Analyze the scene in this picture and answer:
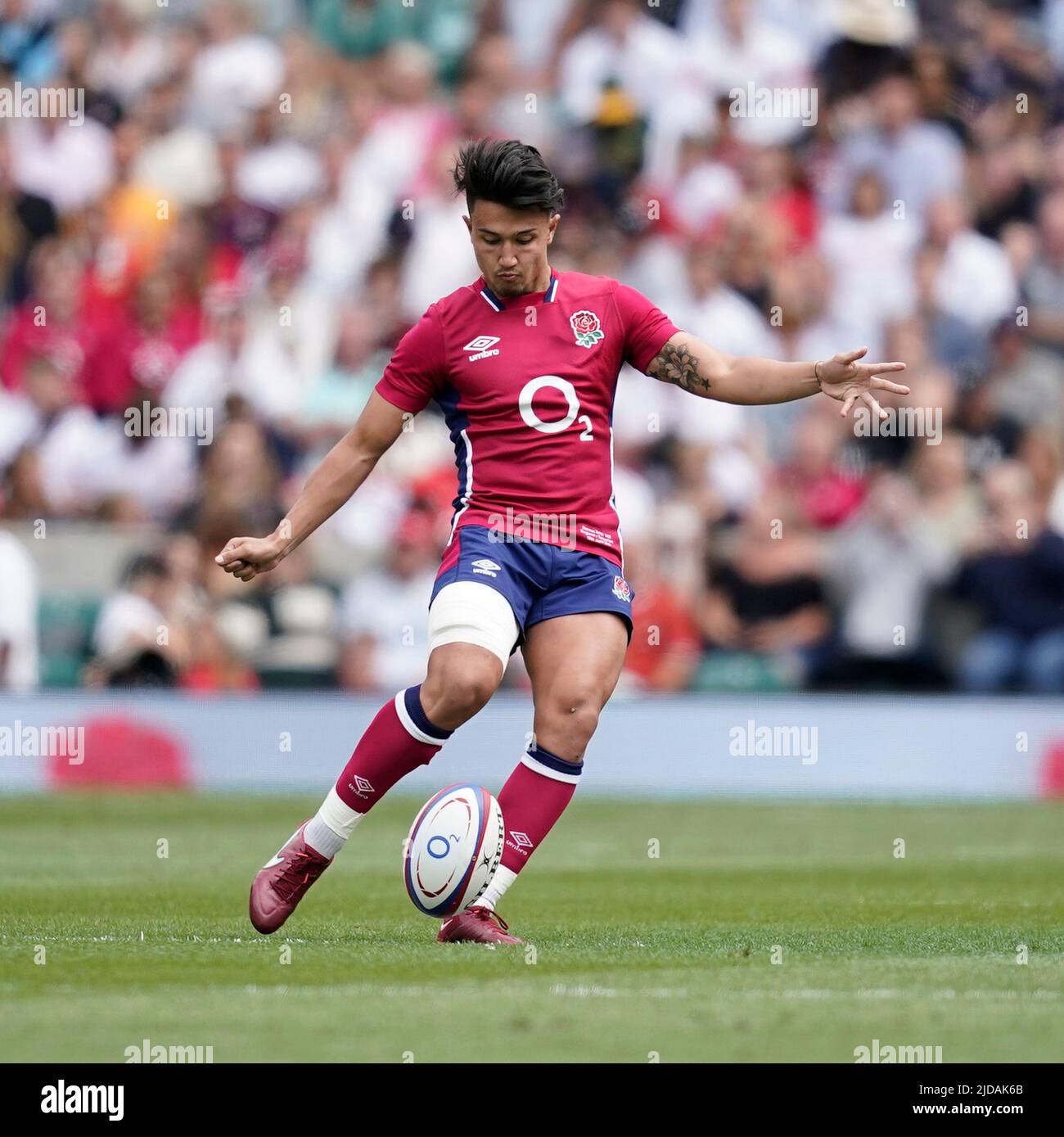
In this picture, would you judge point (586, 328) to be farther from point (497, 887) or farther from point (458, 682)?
point (497, 887)

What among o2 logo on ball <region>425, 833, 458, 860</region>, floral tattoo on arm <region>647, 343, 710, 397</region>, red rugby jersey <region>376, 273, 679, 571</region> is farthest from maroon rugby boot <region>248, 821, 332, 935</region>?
floral tattoo on arm <region>647, 343, 710, 397</region>

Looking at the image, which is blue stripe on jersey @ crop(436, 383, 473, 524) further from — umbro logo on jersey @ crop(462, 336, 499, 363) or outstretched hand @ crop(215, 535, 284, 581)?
outstretched hand @ crop(215, 535, 284, 581)

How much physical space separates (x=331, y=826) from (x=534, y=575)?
3.60 ft

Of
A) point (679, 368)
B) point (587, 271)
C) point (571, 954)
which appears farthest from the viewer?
point (587, 271)

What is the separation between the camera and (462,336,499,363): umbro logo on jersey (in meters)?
7.53

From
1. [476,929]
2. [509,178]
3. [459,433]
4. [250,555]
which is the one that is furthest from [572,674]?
[509,178]

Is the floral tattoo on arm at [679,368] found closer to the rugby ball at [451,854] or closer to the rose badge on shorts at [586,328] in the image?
the rose badge on shorts at [586,328]

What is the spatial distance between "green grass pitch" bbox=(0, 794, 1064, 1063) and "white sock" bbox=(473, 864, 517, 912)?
8.4 inches

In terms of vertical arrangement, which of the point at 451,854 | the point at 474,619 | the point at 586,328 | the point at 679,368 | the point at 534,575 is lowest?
the point at 451,854

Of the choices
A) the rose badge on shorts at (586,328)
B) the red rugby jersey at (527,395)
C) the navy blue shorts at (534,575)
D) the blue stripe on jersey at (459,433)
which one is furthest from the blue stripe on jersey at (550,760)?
the rose badge on shorts at (586,328)

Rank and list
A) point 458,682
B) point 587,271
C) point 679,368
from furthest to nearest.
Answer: point 587,271 < point 679,368 < point 458,682

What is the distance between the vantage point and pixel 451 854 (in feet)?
23.1
